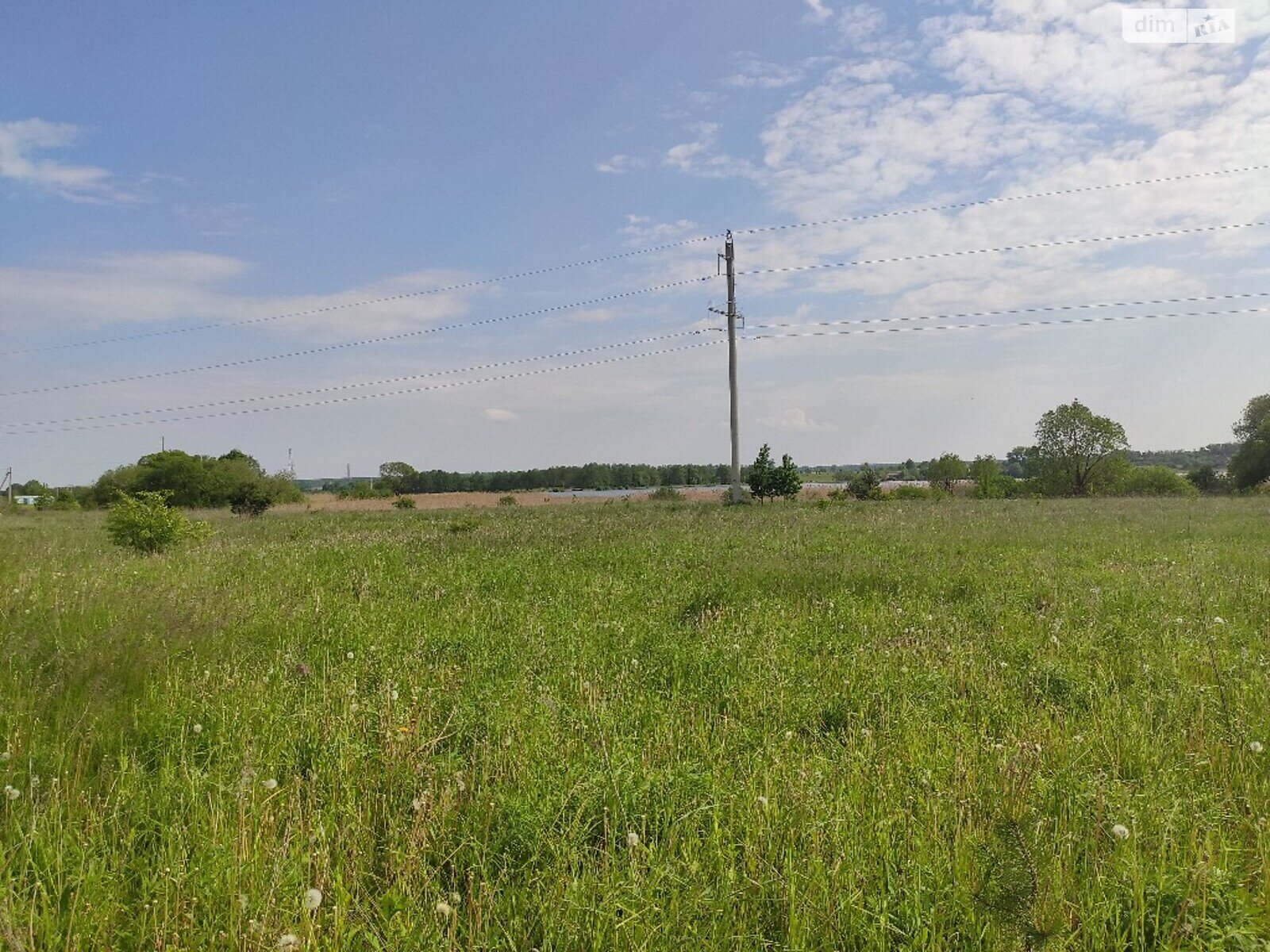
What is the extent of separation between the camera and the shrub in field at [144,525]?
14.2 meters

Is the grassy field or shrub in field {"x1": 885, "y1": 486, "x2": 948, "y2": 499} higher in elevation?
shrub in field {"x1": 885, "y1": 486, "x2": 948, "y2": 499}

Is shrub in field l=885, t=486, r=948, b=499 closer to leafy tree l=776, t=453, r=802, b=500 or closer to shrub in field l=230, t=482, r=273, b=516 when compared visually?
leafy tree l=776, t=453, r=802, b=500

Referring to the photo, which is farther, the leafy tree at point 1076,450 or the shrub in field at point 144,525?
the leafy tree at point 1076,450

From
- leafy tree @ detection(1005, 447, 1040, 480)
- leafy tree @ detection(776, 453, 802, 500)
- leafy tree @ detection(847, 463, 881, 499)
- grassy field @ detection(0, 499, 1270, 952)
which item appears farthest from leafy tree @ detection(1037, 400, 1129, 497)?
grassy field @ detection(0, 499, 1270, 952)

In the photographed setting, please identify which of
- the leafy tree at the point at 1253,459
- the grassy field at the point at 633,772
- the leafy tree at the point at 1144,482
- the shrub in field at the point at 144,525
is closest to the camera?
the grassy field at the point at 633,772

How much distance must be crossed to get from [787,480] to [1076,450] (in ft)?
137

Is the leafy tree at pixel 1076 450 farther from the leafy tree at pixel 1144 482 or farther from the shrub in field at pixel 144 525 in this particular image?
the shrub in field at pixel 144 525

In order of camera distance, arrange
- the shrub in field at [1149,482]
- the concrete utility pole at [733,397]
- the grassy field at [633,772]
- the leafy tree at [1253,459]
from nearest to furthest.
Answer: the grassy field at [633,772] < the concrete utility pole at [733,397] < the leafy tree at [1253,459] < the shrub in field at [1149,482]

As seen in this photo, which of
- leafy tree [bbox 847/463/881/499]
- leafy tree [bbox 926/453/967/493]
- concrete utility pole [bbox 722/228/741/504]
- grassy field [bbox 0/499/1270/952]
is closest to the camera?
grassy field [bbox 0/499/1270/952]

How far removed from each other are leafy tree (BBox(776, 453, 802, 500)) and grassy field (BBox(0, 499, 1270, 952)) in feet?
100

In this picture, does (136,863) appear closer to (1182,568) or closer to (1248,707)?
(1248,707)

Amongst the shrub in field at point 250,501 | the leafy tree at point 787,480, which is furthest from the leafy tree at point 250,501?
the leafy tree at point 787,480

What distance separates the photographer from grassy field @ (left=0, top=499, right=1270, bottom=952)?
96.3 inches

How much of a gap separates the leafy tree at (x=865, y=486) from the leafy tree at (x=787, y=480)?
25.5ft
